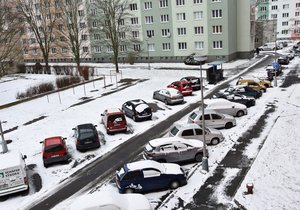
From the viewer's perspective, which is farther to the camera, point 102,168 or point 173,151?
point 102,168

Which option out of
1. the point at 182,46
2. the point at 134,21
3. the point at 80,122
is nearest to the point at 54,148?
the point at 80,122

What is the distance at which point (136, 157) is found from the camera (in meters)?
21.3

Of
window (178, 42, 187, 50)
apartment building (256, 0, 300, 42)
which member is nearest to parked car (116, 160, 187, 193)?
window (178, 42, 187, 50)

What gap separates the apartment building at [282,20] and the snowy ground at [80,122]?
176 feet

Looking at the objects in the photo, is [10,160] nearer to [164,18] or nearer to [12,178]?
[12,178]

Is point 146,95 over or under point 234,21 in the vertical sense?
under

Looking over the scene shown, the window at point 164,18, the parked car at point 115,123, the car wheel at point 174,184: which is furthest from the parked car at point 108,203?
the window at point 164,18

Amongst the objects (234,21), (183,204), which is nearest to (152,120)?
(183,204)

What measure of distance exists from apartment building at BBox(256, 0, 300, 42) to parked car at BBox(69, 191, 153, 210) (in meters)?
90.5

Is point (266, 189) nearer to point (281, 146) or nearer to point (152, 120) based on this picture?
point (281, 146)

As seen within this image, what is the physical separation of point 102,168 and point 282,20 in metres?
97.7

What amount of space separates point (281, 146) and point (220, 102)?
817 centimetres

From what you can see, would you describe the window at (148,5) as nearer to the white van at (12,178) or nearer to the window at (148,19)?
the window at (148,19)

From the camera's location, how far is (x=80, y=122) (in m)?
29.0
